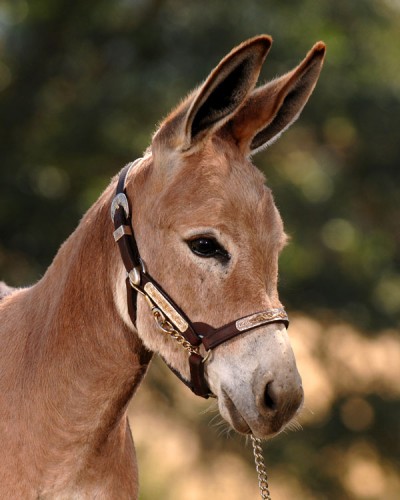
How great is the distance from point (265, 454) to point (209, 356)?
10694mm

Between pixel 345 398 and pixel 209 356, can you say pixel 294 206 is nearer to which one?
pixel 345 398

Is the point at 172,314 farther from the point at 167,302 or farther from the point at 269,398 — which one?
the point at 269,398

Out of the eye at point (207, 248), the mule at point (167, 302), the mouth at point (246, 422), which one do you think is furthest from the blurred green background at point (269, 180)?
the mouth at point (246, 422)

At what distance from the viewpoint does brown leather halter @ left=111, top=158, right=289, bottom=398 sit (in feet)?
11.0

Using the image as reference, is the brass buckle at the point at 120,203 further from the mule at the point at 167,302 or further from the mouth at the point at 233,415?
the mouth at the point at 233,415

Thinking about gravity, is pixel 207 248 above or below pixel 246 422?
above

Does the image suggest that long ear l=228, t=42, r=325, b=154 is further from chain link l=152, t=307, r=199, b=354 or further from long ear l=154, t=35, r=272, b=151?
chain link l=152, t=307, r=199, b=354

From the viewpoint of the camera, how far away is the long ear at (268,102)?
3738 millimetres

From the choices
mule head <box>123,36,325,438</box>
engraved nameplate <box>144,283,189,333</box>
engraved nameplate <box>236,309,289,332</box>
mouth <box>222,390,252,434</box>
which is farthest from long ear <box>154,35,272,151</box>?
mouth <box>222,390,252,434</box>

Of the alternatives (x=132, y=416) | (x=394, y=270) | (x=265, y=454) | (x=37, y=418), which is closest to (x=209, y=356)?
(x=37, y=418)

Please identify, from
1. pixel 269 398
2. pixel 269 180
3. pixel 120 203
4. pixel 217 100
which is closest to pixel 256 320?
pixel 269 398

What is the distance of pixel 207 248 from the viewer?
3441 millimetres

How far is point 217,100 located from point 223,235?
0.55 m

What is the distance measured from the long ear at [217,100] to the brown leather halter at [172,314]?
34 cm
